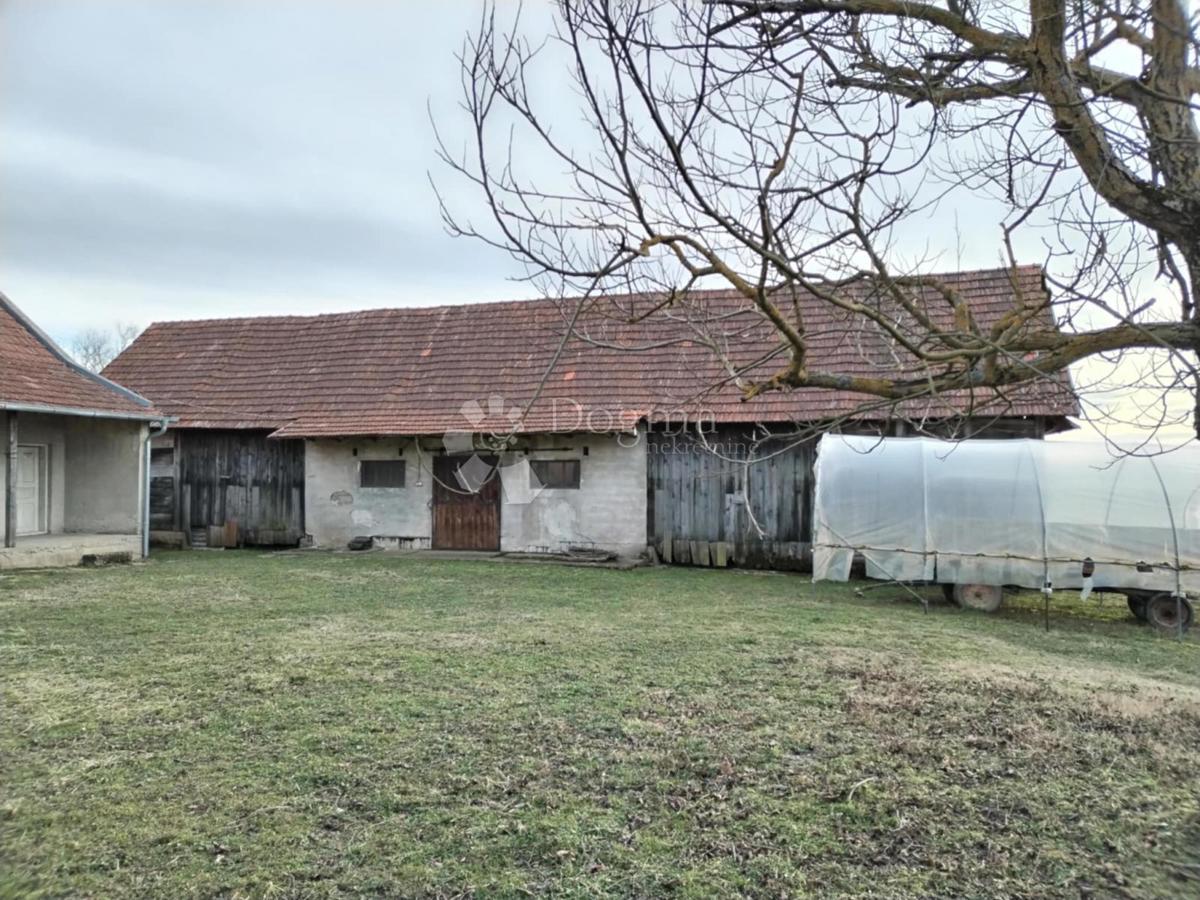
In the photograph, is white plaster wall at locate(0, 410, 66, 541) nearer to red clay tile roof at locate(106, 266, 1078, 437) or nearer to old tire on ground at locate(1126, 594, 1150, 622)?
red clay tile roof at locate(106, 266, 1078, 437)

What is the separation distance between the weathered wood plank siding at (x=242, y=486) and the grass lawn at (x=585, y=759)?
26.0 feet

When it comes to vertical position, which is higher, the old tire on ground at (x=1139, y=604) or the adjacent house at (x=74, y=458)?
the adjacent house at (x=74, y=458)

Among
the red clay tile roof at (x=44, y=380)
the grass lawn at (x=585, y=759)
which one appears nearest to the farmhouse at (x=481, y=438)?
the red clay tile roof at (x=44, y=380)

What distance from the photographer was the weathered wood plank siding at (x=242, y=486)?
1636 cm

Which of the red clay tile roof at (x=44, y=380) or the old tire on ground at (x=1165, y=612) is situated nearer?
the old tire on ground at (x=1165, y=612)

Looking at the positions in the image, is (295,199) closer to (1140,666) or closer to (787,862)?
(787,862)

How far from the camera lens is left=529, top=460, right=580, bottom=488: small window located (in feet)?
48.1

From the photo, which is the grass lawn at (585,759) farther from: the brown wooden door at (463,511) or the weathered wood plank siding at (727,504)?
the brown wooden door at (463,511)

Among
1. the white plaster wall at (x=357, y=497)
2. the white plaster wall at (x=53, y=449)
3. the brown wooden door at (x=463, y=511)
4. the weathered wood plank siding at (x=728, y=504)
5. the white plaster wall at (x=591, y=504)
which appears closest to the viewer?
the weathered wood plank siding at (x=728, y=504)

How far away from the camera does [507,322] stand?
686 inches

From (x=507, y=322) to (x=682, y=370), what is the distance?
463 cm

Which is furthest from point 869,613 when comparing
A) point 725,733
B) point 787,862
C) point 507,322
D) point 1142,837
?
point 507,322

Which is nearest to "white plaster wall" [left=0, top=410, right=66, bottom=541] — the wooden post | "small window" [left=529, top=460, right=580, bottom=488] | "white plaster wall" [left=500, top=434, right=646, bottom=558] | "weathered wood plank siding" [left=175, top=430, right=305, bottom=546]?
the wooden post

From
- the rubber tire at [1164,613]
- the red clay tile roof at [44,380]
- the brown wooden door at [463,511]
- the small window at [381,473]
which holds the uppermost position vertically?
the red clay tile roof at [44,380]
